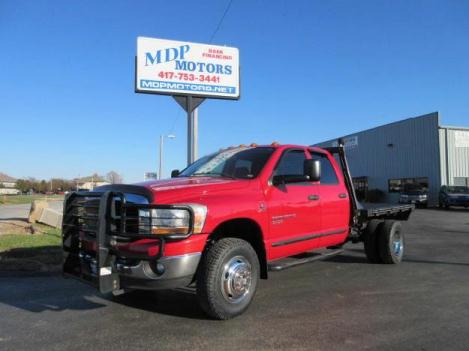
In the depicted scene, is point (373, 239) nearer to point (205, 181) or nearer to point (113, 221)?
point (205, 181)

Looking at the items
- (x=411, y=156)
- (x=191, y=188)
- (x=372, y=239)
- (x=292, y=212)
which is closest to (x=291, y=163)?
(x=292, y=212)

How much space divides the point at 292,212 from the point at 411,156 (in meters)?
33.3

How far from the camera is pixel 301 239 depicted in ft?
19.6

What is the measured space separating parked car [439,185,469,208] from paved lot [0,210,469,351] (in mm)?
24547

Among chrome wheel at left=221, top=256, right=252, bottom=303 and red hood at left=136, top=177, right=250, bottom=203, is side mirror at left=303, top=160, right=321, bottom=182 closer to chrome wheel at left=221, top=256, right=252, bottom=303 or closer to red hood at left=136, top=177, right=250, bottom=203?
red hood at left=136, top=177, right=250, bottom=203

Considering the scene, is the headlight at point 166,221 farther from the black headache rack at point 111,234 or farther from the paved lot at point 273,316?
the paved lot at point 273,316

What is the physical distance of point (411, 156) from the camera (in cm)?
3619

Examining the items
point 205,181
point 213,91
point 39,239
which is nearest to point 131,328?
point 205,181

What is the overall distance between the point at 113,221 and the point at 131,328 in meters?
1.11

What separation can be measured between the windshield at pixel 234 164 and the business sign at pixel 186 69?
8.44 m

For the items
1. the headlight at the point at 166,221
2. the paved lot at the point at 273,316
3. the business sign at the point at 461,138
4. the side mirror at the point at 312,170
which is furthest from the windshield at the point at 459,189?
the headlight at the point at 166,221

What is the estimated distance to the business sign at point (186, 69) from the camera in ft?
47.6

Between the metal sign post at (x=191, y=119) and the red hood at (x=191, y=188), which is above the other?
the metal sign post at (x=191, y=119)

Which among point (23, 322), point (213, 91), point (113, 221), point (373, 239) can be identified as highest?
point (213, 91)
